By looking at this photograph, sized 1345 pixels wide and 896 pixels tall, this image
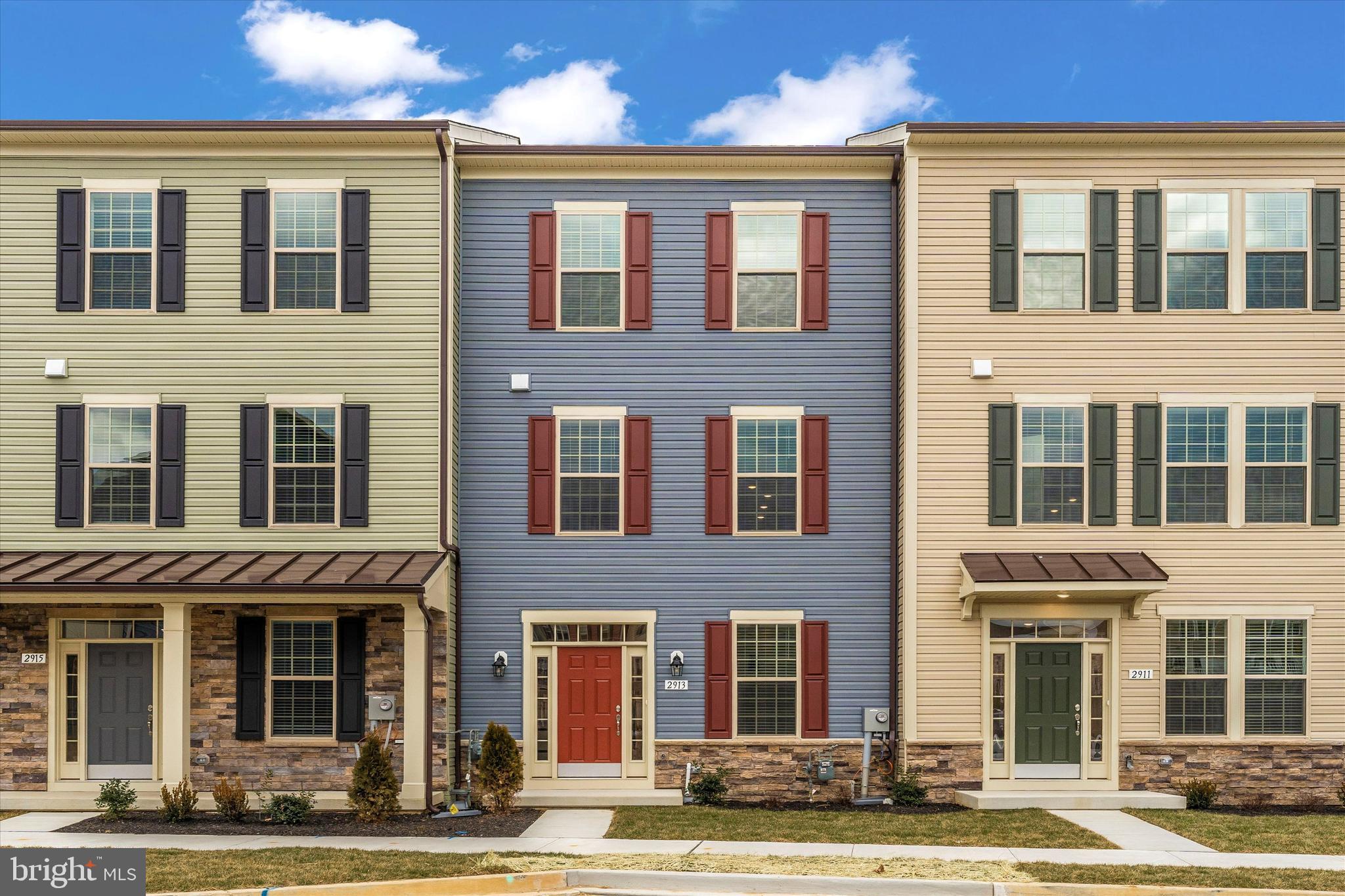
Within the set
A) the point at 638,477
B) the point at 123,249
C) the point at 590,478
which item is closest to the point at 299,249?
the point at 123,249

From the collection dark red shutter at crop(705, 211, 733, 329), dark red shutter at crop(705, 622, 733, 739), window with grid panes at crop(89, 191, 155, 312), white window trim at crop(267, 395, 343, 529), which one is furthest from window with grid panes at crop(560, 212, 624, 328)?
window with grid panes at crop(89, 191, 155, 312)

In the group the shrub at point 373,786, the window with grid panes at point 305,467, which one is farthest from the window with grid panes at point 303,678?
the window with grid panes at point 305,467

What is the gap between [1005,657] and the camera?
556 inches

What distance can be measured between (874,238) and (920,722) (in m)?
6.75

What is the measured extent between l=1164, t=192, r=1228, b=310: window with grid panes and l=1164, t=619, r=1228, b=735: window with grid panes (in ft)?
14.4

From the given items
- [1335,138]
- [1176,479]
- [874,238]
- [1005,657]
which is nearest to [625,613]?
[1005,657]

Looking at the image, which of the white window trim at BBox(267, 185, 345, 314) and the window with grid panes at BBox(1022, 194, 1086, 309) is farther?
the window with grid panes at BBox(1022, 194, 1086, 309)

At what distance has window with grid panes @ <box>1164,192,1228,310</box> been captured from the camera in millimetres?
14234

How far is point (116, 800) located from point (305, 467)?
4707mm

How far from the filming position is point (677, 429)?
47.7ft

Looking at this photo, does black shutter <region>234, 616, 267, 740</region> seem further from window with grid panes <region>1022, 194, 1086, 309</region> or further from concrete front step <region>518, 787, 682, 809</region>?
window with grid panes <region>1022, 194, 1086, 309</region>

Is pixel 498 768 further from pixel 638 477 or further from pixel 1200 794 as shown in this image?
pixel 1200 794

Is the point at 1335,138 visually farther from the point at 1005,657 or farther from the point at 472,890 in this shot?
the point at 472,890

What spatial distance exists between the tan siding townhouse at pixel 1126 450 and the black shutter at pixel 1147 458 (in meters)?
0.03
